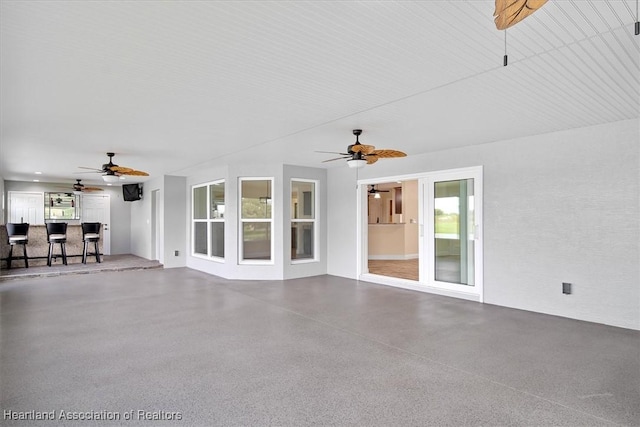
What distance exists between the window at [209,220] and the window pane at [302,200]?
165 centimetres

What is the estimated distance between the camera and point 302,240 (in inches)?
309

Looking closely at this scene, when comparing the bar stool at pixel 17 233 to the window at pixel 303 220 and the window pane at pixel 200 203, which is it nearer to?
the window pane at pixel 200 203

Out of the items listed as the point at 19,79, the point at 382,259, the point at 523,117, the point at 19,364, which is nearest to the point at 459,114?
the point at 523,117

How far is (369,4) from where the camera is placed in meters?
1.96

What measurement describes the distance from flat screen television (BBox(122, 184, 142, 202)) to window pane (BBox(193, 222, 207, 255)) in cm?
293

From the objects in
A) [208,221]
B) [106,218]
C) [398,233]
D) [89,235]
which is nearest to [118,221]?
[106,218]

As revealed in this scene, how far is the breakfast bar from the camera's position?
8523 mm

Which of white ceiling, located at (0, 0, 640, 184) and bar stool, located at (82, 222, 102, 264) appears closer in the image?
white ceiling, located at (0, 0, 640, 184)

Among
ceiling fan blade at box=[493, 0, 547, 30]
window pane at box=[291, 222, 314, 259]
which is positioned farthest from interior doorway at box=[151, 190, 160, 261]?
ceiling fan blade at box=[493, 0, 547, 30]

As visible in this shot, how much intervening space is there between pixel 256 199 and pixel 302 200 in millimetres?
991

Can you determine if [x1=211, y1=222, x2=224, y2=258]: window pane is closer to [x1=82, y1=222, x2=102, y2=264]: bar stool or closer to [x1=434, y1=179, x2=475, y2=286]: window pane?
[x1=82, y1=222, x2=102, y2=264]: bar stool

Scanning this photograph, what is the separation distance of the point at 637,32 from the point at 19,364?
15.6ft

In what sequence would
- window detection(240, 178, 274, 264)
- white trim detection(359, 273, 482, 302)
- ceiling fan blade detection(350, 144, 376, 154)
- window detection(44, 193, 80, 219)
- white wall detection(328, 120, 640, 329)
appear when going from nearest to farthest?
white wall detection(328, 120, 640, 329)
ceiling fan blade detection(350, 144, 376, 154)
white trim detection(359, 273, 482, 302)
window detection(240, 178, 274, 264)
window detection(44, 193, 80, 219)

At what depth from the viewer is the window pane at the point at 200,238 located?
28.6ft
